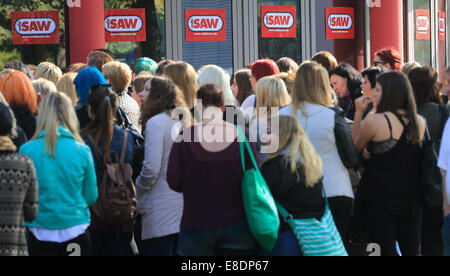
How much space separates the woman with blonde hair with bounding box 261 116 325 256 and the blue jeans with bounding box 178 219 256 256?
24 cm

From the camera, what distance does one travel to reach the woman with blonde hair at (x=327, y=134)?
17.9ft

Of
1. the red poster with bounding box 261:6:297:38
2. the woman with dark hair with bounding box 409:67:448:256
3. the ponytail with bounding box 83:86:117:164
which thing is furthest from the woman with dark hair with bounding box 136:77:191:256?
the red poster with bounding box 261:6:297:38

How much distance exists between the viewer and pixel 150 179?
5.48 metres

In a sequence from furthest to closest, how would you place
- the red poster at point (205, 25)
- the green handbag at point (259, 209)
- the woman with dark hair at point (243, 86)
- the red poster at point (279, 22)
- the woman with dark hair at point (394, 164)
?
the red poster at point (279, 22), the red poster at point (205, 25), the woman with dark hair at point (243, 86), the woman with dark hair at point (394, 164), the green handbag at point (259, 209)

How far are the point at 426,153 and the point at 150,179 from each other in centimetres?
208

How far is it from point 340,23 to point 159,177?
10296 mm

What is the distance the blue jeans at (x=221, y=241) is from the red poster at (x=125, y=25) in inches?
350

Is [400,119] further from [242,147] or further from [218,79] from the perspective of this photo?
[218,79]

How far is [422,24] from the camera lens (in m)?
16.8

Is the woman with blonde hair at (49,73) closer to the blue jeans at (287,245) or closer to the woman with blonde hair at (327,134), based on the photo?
the woman with blonde hair at (327,134)

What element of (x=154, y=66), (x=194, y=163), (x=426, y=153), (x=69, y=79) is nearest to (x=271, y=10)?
(x=154, y=66)

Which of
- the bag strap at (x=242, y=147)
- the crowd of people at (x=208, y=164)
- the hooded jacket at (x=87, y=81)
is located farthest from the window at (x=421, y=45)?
the bag strap at (x=242, y=147)

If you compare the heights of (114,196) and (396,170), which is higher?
(396,170)

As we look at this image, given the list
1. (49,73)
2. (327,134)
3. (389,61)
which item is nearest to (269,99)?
(327,134)
